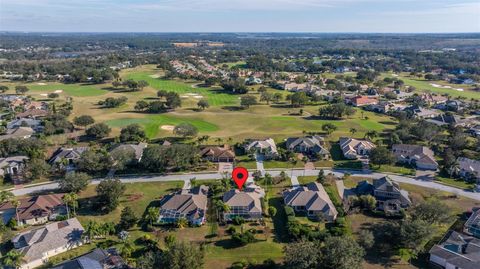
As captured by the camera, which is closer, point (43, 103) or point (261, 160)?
point (261, 160)

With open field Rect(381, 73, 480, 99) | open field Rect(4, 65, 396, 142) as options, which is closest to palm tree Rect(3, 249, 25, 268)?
open field Rect(4, 65, 396, 142)

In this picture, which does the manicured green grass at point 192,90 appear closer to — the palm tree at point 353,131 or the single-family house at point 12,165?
the palm tree at point 353,131

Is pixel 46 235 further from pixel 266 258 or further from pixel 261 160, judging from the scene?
→ pixel 261 160

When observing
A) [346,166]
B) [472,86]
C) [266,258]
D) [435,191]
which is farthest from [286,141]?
[472,86]

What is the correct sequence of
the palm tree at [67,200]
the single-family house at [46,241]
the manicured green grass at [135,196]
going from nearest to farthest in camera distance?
1. the single-family house at [46,241]
2. the palm tree at [67,200]
3. the manicured green grass at [135,196]

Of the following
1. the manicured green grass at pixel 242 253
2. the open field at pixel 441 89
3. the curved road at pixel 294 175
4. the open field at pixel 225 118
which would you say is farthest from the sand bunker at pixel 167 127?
the open field at pixel 441 89

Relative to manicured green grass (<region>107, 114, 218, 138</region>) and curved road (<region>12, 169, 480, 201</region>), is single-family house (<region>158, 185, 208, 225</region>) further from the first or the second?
manicured green grass (<region>107, 114, 218, 138</region>)

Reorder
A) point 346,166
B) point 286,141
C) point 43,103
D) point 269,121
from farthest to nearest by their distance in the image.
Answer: point 43,103
point 269,121
point 286,141
point 346,166
